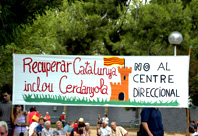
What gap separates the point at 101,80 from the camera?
35.1ft

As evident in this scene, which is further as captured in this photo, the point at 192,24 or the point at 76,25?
the point at 76,25

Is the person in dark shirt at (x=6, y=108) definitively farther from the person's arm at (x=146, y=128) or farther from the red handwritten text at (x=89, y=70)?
the person's arm at (x=146, y=128)

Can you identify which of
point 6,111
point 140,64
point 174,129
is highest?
point 140,64

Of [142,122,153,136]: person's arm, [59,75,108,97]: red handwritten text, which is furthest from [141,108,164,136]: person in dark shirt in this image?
[59,75,108,97]: red handwritten text

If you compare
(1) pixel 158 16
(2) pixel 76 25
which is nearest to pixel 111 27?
(2) pixel 76 25

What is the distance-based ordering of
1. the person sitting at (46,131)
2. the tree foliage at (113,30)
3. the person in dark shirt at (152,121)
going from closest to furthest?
the person in dark shirt at (152,121)
the person sitting at (46,131)
the tree foliage at (113,30)

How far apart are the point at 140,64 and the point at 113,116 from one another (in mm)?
37801

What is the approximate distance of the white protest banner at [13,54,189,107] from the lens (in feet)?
34.6

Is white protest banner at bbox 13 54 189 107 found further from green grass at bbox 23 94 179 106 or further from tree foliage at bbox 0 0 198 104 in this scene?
tree foliage at bbox 0 0 198 104

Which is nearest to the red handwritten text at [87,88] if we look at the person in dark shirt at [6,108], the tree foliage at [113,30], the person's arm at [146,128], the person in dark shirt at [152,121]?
the person in dark shirt at [6,108]

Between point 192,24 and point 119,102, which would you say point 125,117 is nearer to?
point 192,24

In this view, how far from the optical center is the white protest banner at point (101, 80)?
10.5 metres

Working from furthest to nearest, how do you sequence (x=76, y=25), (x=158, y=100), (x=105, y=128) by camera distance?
(x=76, y=25) → (x=105, y=128) → (x=158, y=100)

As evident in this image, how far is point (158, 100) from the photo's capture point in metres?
10.5
